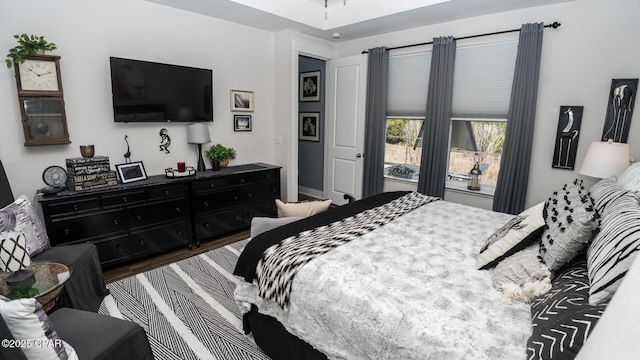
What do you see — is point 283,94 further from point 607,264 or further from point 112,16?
point 607,264

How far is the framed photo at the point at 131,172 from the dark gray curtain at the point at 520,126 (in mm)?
3876

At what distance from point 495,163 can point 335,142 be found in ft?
7.39

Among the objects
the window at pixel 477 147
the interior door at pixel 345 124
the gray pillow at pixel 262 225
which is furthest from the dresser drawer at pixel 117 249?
the window at pixel 477 147

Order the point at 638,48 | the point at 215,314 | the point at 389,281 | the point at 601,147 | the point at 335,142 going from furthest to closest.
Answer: the point at 335,142 < the point at 638,48 < the point at 601,147 < the point at 215,314 < the point at 389,281

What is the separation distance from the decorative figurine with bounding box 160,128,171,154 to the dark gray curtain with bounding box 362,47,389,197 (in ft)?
8.54

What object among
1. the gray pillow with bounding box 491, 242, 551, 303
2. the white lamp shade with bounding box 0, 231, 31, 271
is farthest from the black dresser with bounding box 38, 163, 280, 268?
the gray pillow with bounding box 491, 242, 551, 303

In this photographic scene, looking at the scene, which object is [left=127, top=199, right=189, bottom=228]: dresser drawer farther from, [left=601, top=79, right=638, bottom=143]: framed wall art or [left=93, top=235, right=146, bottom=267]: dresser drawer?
[left=601, top=79, right=638, bottom=143]: framed wall art

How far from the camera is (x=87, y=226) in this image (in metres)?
2.81

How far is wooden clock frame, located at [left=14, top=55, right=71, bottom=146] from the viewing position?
2656 mm

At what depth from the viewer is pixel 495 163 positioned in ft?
12.5

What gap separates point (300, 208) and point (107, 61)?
246cm

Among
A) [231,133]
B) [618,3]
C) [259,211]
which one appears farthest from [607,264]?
[231,133]

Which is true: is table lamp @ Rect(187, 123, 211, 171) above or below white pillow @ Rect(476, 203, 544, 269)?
above

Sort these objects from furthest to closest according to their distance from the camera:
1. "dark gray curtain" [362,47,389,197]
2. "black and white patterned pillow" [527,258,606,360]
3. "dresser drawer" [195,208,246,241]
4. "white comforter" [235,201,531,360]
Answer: "dark gray curtain" [362,47,389,197] < "dresser drawer" [195,208,246,241] < "white comforter" [235,201,531,360] < "black and white patterned pillow" [527,258,606,360]
